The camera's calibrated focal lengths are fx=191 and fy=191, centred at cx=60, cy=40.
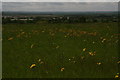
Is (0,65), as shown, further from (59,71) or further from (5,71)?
(59,71)

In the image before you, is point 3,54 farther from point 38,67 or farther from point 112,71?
point 112,71

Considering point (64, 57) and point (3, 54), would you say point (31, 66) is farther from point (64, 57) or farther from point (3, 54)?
point (3, 54)

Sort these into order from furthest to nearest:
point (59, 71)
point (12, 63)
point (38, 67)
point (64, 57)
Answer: point (64, 57), point (12, 63), point (38, 67), point (59, 71)

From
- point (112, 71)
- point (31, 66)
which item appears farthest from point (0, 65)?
point (112, 71)

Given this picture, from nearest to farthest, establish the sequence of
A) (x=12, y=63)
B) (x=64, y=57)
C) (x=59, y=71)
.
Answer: (x=59, y=71)
(x=12, y=63)
(x=64, y=57)

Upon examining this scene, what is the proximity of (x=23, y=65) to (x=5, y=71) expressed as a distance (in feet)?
2.93

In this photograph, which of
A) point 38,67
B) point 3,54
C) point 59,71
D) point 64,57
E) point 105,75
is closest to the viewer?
point 105,75

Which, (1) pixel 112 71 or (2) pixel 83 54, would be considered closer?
(1) pixel 112 71

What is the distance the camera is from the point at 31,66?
798cm

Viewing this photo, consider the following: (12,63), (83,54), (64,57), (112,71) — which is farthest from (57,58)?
(112,71)

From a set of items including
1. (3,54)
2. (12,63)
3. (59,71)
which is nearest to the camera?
(59,71)

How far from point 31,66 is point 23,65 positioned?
571 millimetres

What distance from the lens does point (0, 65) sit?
839cm

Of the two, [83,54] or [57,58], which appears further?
[83,54]
